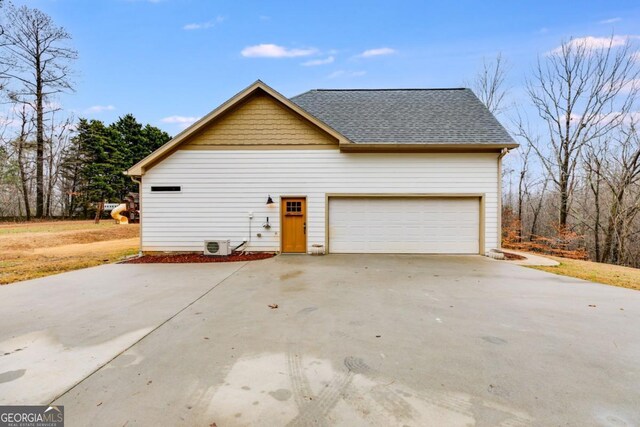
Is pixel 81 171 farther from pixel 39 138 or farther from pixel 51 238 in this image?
pixel 51 238

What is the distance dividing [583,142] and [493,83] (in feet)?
23.3

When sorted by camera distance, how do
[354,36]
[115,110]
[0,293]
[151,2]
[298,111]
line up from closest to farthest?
[0,293]
[298,111]
[151,2]
[354,36]
[115,110]

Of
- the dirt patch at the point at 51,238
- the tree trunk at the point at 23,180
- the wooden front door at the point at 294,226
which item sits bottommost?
the dirt patch at the point at 51,238

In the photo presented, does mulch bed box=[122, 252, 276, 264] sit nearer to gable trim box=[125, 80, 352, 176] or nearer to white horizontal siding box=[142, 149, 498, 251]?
white horizontal siding box=[142, 149, 498, 251]

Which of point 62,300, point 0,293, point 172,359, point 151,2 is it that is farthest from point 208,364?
point 151,2

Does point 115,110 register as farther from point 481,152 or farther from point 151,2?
point 481,152

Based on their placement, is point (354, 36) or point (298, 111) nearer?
point (298, 111)

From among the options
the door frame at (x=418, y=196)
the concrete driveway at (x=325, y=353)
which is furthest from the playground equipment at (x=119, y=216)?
the door frame at (x=418, y=196)

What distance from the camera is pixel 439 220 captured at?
9930 millimetres

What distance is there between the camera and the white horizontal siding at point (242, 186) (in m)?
9.86

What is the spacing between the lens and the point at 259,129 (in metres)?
9.91

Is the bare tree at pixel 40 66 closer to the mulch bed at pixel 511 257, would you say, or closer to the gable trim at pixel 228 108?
the gable trim at pixel 228 108

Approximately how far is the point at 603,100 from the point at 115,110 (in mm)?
40352

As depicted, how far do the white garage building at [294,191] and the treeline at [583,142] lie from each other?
1148cm
